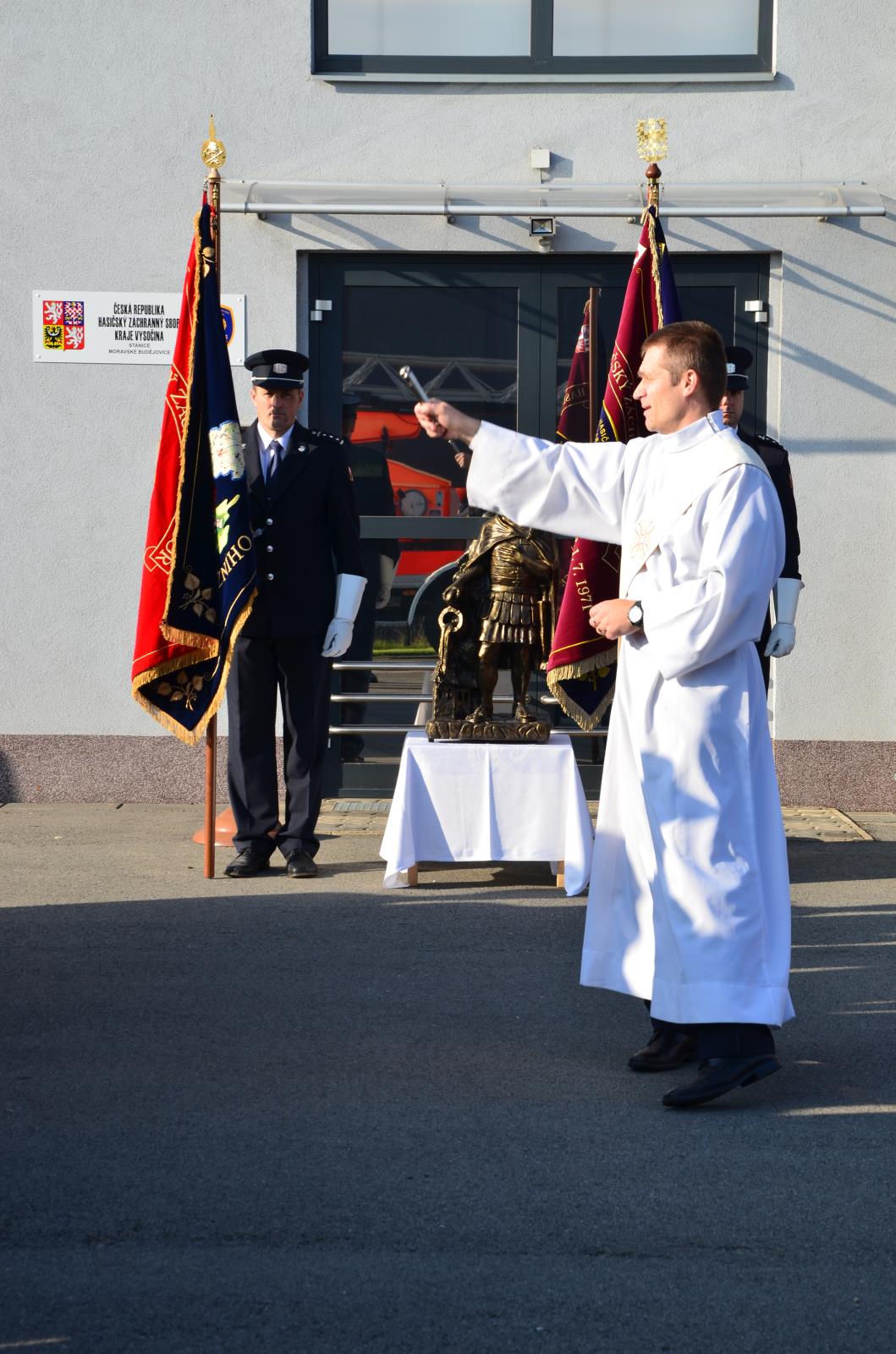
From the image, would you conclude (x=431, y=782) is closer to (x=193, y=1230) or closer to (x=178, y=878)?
(x=178, y=878)

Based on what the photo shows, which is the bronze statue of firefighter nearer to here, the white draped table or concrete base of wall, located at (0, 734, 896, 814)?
the white draped table

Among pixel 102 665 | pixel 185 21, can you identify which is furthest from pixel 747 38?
pixel 102 665

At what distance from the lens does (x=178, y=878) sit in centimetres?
667

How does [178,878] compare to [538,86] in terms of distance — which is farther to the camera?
[538,86]

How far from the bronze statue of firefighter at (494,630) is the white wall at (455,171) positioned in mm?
1876

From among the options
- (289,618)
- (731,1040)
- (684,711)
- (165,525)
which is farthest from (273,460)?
(731,1040)

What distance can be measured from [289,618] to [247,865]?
103cm

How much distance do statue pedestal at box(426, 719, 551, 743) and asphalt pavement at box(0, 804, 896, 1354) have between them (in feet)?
2.48

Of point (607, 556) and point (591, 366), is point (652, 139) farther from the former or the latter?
point (607, 556)

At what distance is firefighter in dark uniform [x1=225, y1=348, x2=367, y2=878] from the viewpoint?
6.70 meters

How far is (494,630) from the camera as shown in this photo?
6797 mm

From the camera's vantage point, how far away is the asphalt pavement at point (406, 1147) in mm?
3004

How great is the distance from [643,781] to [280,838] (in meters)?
2.84

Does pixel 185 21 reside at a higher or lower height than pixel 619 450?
higher
